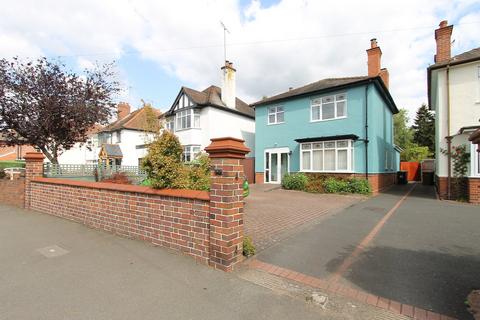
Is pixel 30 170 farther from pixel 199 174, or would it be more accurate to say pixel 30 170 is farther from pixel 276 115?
pixel 276 115

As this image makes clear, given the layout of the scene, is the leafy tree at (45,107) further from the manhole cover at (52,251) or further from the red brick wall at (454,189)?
the red brick wall at (454,189)

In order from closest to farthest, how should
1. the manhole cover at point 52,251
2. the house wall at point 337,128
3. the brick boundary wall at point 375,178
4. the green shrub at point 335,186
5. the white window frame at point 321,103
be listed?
1. the manhole cover at point 52,251
2. the green shrub at point 335,186
3. the brick boundary wall at point 375,178
4. the house wall at point 337,128
5. the white window frame at point 321,103

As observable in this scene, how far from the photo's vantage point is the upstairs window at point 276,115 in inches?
717

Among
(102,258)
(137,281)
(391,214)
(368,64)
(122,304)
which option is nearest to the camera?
(122,304)

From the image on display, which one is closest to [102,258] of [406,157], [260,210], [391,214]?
[260,210]

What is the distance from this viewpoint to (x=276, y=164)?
720 inches

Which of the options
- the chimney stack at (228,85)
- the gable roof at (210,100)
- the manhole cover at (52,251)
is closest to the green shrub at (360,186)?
the gable roof at (210,100)

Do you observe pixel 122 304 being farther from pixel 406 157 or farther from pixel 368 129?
pixel 406 157

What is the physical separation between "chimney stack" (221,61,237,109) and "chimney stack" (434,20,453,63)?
45.9 ft

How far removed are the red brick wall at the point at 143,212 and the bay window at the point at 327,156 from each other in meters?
12.0

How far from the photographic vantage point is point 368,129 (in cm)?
1446

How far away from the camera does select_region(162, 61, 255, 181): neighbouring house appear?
2125 cm

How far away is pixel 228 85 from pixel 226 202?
794 inches

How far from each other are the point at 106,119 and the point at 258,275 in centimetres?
1143
